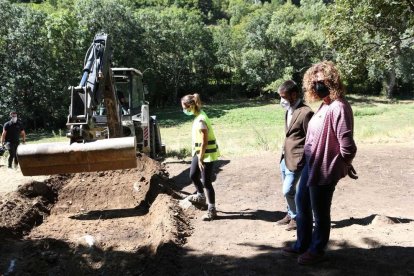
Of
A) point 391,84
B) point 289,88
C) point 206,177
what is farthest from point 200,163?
point 391,84

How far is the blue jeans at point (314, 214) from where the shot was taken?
12.7 ft

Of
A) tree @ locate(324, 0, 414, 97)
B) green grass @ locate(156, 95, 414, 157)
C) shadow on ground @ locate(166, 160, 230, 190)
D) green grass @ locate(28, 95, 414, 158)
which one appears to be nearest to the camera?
shadow on ground @ locate(166, 160, 230, 190)

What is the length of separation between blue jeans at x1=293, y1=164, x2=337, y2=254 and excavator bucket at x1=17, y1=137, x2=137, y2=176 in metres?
3.46

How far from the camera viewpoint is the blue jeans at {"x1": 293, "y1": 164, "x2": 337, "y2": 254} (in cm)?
388

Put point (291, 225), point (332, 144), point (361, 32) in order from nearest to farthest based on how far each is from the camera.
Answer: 1. point (332, 144)
2. point (291, 225)
3. point (361, 32)

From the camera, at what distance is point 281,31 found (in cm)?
4706

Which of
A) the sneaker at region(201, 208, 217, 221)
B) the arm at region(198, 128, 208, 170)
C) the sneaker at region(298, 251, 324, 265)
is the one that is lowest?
the sneaker at region(201, 208, 217, 221)

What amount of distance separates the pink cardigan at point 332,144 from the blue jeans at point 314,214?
11 cm

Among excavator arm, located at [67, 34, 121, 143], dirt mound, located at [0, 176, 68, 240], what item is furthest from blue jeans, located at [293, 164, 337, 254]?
excavator arm, located at [67, 34, 121, 143]

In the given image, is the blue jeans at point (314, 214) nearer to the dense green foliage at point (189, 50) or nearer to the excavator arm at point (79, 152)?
the excavator arm at point (79, 152)

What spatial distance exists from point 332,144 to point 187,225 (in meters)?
2.93

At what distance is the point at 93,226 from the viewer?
21.4ft

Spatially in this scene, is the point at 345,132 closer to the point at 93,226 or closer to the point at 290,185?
the point at 290,185

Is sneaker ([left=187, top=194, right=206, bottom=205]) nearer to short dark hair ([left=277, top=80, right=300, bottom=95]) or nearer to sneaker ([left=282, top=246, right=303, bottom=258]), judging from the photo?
short dark hair ([left=277, top=80, right=300, bottom=95])
